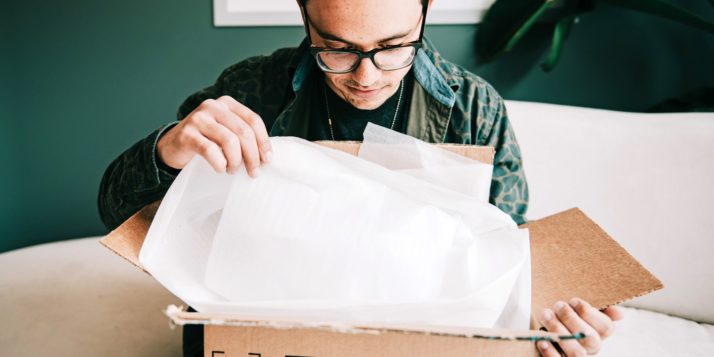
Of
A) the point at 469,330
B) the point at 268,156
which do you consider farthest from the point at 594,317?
the point at 268,156

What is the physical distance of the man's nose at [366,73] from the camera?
652 millimetres

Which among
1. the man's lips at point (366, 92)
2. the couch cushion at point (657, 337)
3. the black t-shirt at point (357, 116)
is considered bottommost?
the couch cushion at point (657, 337)

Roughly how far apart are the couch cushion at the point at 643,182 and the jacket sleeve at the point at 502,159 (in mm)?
266

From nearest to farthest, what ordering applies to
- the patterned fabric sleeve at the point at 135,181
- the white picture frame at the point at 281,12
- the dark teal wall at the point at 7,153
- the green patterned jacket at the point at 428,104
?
the patterned fabric sleeve at the point at 135,181, the green patterned jacket at the point at 428,104, the white picture frame at the point at 281,12, the dark teal wall at the point at 7,153

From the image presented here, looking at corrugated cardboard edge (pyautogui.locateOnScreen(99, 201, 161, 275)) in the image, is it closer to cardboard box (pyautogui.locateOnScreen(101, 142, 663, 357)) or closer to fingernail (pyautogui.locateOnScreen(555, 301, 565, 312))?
cardboard box (pyautogui.locateOnScreen(101, 142, 663, 357))

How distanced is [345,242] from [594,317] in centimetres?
27

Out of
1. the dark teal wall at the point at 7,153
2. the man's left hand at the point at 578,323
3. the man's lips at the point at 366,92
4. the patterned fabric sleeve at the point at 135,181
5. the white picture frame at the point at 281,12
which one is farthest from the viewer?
the dark teal wall at the point at 7,153

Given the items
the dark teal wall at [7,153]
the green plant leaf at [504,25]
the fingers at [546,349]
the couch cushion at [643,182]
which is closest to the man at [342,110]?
the fingers at [546,349]

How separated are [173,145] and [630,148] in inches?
40.3

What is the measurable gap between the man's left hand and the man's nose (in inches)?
15.9

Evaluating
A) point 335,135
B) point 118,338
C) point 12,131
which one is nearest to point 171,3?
point 12,131

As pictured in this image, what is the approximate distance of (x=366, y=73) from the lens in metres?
0.66

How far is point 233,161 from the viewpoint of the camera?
478 millimetres

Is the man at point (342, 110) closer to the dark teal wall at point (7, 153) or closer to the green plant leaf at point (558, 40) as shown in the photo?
the green plant leaf at point (558, 40)
